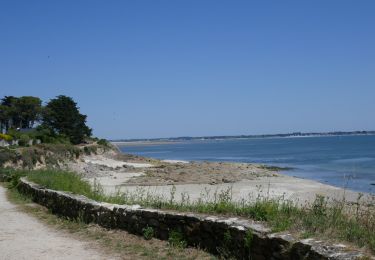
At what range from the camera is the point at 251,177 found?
40.7 metres

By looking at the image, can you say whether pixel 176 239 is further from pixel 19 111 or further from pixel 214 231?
pixel 19 111

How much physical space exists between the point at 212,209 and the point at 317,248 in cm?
306

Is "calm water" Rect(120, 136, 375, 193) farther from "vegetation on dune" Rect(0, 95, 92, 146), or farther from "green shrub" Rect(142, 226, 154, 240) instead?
"vegetation on dune" Rect(0, 95, 92, 146)

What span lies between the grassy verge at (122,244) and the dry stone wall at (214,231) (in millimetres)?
176

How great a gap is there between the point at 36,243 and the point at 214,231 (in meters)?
3.71

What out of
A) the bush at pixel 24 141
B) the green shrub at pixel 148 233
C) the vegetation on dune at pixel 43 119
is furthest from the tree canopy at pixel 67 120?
the green shrub at pixel 148 233

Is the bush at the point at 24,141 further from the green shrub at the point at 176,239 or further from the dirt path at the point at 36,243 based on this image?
the green shrub at the point at 176,239

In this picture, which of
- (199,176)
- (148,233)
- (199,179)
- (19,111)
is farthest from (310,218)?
(19,111)

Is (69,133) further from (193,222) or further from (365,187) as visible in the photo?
(193,222)

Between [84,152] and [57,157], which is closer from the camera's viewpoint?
[57,157]

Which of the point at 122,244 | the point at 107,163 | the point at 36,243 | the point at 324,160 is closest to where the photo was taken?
the point at 122,244

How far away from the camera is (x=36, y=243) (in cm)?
897

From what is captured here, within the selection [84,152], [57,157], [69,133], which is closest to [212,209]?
[57,157]

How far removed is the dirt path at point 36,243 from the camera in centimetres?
796
